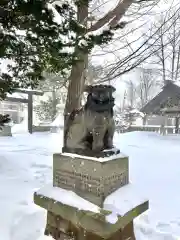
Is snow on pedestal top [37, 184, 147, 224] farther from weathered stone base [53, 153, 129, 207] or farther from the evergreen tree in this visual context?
the evergreen tree

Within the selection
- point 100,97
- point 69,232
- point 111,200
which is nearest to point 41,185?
point 69,232

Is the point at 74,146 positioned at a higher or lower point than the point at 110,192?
higher

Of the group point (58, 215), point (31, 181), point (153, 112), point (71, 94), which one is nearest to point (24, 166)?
point (31, 181)

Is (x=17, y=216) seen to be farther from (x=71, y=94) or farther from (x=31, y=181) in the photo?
(x=71, y=94)

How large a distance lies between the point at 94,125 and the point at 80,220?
3.05 feet

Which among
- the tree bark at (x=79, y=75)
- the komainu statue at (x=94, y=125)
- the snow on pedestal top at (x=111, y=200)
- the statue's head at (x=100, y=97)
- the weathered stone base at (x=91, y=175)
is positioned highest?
the tree bark at (x=79, y=75)

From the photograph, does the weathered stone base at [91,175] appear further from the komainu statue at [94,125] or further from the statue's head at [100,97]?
the statue's head at [100,97]

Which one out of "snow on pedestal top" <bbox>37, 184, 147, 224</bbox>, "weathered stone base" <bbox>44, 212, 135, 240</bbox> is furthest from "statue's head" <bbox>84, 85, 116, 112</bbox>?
"weathered stone base" <bbox>44, 212, 135, 240</bbox>

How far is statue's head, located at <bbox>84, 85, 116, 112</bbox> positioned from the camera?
2.62 m

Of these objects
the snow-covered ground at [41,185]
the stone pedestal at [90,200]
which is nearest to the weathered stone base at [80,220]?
the stone pedestal at [90,200]

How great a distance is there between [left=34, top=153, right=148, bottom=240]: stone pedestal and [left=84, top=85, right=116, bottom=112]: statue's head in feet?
1.71

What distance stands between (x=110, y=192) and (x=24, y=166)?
4274 millimetres

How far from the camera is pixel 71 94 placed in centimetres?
602

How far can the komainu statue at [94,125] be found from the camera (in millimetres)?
2658
